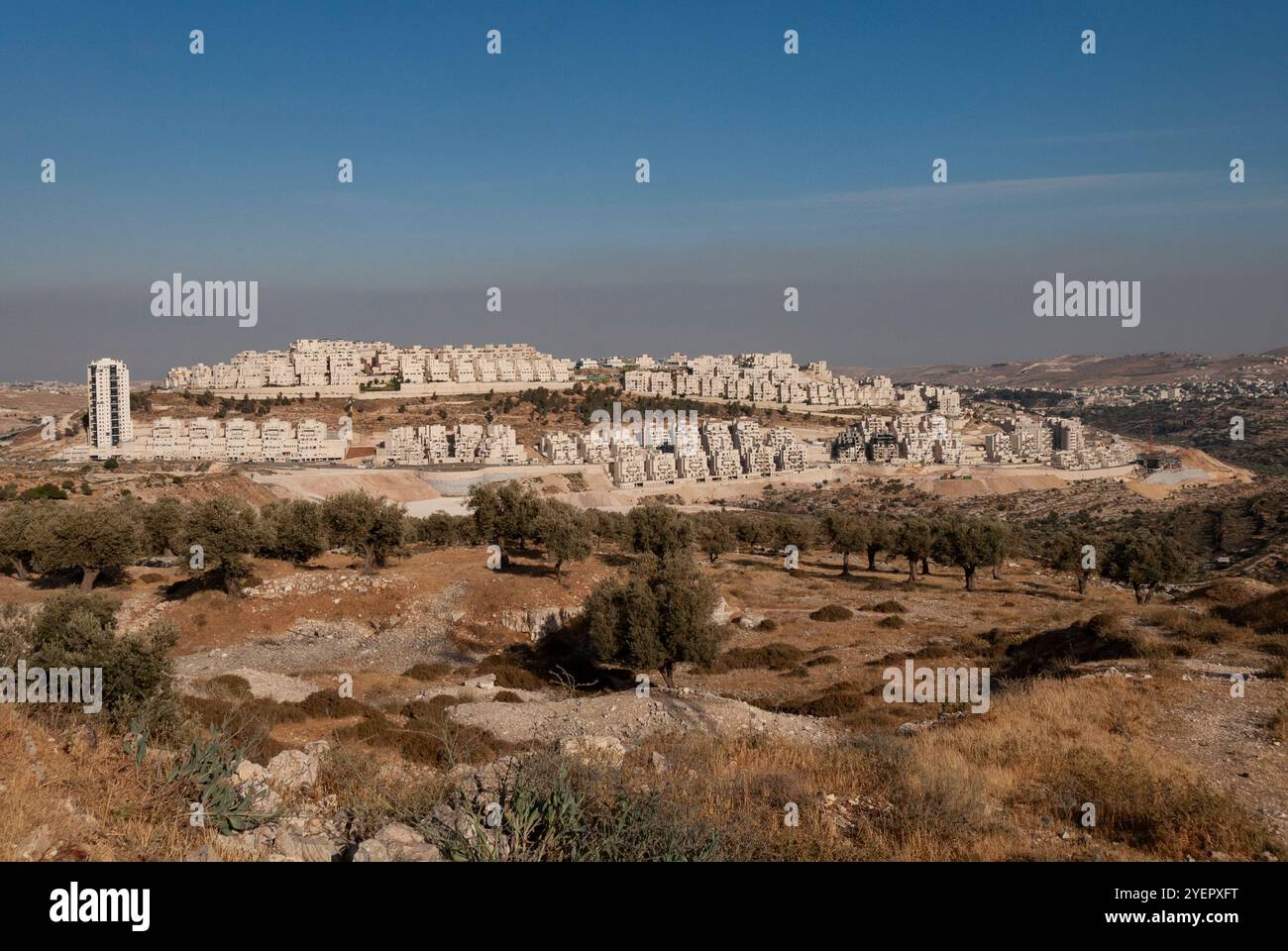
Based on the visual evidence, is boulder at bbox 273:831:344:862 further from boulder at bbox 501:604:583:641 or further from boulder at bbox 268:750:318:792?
boulder at bbox 501:604:583:641

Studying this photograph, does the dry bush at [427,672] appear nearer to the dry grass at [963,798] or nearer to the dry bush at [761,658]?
the dry bush at [761,658]

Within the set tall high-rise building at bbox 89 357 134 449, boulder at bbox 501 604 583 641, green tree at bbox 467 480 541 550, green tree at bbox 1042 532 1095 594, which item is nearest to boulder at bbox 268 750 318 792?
boulder at bbox 501 604 583 641

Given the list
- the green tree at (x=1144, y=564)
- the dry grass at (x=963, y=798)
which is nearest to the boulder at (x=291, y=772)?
the dry grass at (x=963, y=798)

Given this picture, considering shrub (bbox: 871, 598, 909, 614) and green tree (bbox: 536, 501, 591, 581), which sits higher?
green tree (bbox: 536, 501, 591, 581)
